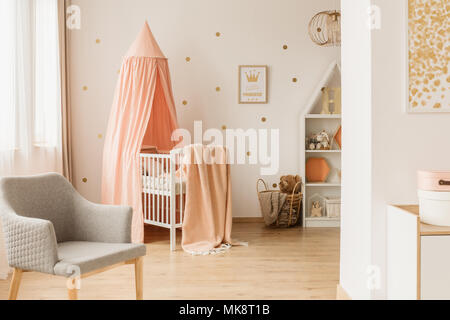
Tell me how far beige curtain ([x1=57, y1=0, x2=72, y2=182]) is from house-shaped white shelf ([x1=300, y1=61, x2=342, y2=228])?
2.40 metres

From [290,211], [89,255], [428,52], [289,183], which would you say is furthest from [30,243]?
[289,183]

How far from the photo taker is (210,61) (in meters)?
4.66

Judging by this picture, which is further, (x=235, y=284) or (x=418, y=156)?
(x=235, y=284)

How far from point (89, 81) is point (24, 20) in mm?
1400

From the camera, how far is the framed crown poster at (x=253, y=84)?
15.3 ft

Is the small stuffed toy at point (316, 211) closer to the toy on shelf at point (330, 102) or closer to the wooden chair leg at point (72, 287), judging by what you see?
the toy on shelf at point (330, 102)

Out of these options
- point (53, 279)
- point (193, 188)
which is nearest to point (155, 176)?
point (193, 188)

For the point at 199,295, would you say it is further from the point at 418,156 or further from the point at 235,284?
the point at 418,156

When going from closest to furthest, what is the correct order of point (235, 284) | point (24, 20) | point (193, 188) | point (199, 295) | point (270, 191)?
point (199, 295) → point (235, 284) → point (24, 20) → point (193, 188) → point (270, 191)

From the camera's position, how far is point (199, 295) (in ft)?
8.31

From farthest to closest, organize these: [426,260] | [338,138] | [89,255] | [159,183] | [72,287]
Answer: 1. [338,138]
2. [159,183]
3. [89,255]
4. [72,287]
5. [426,260]

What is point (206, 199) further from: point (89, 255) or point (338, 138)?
point (338, 138)

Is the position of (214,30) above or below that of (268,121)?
above

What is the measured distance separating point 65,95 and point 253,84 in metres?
1.95
